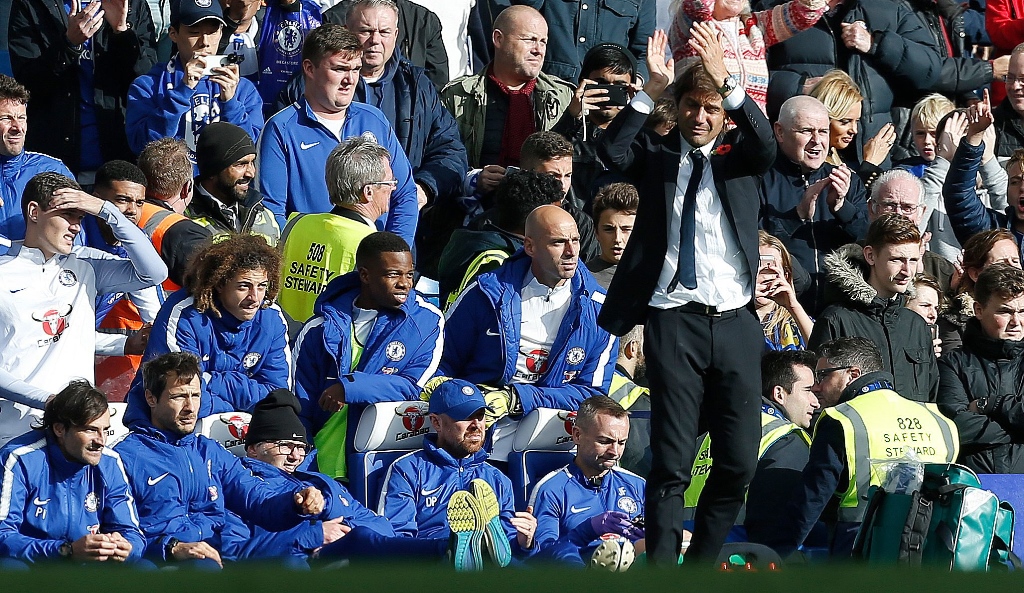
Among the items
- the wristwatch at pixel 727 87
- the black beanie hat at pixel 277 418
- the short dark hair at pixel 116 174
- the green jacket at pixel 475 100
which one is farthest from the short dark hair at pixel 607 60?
the wristwatch at pixel 727 87

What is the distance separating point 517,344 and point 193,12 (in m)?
2.65

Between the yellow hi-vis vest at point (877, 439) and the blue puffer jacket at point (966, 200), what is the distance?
2.90 m

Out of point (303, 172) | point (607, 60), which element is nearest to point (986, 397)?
point (607, 60)

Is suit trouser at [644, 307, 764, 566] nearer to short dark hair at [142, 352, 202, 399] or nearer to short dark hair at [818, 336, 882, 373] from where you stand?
short dark hair at [818, 336, 882, 373]

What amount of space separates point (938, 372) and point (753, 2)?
4403 millimetres

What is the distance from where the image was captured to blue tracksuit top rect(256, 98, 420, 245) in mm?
7652

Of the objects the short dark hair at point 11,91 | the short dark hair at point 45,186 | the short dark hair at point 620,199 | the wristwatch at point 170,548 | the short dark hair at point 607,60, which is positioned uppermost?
the short dark hair at point 607,60

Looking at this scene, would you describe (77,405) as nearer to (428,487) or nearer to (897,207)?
(428,487)

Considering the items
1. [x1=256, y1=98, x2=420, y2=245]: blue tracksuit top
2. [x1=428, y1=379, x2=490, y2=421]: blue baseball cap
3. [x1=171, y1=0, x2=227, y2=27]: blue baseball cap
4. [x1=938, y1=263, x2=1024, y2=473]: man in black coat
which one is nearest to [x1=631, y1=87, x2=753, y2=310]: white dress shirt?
[x1=428, y1=379, x2=490, y2=421]: blue baseball cap

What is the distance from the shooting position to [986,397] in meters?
7.26

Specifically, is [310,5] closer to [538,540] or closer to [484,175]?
[484,175]

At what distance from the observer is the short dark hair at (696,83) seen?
5168 mm

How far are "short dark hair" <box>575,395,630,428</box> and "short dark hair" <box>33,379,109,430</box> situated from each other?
6.75 feet

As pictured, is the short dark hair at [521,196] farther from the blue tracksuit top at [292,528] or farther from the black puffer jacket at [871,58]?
the black puffer jacket at [871,58]
